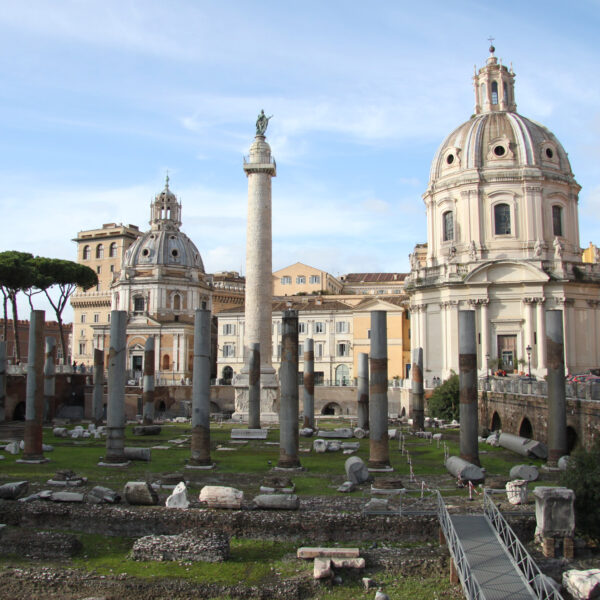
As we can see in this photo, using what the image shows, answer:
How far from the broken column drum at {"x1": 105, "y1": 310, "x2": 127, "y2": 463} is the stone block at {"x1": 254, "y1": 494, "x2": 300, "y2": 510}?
25.4 feet

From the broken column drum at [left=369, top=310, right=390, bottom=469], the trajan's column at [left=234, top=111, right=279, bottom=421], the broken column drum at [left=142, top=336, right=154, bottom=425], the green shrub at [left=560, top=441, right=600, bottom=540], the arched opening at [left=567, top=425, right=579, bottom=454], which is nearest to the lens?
the green shrub at [left=560, top=441, right=600, bottom=540]

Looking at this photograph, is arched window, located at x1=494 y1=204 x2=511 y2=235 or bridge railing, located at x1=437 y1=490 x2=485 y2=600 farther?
arched window, located at x1=494 y1=204 x2=511 y2=235

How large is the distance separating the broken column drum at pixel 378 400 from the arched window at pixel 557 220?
30894mm

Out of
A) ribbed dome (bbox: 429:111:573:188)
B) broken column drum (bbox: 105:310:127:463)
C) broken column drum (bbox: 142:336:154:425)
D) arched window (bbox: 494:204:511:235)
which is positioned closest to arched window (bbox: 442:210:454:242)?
ribbed dome (bbox: 429:111:573:188)

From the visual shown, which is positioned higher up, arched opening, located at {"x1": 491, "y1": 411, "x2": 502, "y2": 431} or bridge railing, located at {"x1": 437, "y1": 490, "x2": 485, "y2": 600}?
arched opening, located at {"x1": 491, "y1": 411, "x2": 502, "y2": 431}

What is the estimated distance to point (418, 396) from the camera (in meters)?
34.8

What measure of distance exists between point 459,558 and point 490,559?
0.53 meters

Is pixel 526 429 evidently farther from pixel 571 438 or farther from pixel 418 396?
pixel 418 396

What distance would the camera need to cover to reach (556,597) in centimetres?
979

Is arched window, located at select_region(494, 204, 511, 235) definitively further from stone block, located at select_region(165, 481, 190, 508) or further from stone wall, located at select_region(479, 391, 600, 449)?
stone block, located at select_region(165, 481, 190, 508)

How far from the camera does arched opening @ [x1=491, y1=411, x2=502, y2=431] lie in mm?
32419

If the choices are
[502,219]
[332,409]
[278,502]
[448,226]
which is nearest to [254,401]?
[278,502]

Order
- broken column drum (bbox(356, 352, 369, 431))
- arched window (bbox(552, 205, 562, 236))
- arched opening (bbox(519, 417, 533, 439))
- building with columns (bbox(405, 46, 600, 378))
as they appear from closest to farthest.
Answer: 1. arched opening (bbox(519, 417, 533, 439))
2. broken column drum (bbox(356, 352, 369, 431))
3. building with columns (bbox(405, 46, 600, 378))
4. arched window (bbox(552, 205, 562, 236))

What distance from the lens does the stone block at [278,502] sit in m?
14.0
